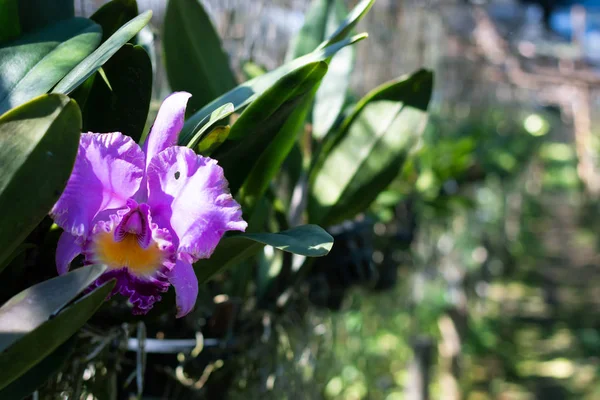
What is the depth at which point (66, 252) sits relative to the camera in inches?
13.4

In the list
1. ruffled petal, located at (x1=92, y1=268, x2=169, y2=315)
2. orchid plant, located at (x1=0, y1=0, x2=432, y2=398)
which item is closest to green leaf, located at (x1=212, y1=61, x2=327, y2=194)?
orchid plant, located at (x1=0, y1=0, x2=432, y2=398)

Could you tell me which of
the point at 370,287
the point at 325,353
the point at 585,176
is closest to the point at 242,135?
the point at 325,353

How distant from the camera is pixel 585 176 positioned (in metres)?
3.41

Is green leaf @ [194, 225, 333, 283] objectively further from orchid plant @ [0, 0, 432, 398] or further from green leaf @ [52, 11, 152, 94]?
green leaf @ [52, 11, 152, 94]

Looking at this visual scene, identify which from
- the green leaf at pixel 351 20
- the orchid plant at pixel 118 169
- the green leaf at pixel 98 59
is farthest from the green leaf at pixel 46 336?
the green leaf at pixel 351 20

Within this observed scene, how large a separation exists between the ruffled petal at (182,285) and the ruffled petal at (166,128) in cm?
6

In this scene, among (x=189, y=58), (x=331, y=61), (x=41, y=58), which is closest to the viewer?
(x=41, y=58)

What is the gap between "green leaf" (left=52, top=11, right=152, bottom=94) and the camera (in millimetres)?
340

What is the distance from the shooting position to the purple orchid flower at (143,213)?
331mm

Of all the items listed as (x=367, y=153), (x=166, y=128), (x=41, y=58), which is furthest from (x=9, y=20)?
(x=367, y=153)

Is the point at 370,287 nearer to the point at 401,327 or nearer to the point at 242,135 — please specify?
the point at 242,135

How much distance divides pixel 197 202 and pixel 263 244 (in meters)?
0.07

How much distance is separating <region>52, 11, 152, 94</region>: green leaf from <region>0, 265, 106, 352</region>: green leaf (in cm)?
11

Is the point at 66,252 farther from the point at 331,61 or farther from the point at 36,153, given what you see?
the point at 331,61
